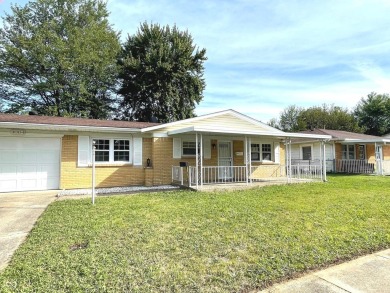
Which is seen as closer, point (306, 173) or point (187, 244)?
point (187, 244)

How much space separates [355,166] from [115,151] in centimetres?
1737

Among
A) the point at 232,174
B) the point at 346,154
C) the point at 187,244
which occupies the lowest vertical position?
the point at 187,244

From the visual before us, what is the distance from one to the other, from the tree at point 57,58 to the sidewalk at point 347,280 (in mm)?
23432

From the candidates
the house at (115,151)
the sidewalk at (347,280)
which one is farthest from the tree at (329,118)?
the sidewalk at (347,280)

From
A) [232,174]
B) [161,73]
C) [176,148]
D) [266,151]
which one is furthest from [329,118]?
[176,148]

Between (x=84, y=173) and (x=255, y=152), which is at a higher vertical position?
(x=255, y=152)

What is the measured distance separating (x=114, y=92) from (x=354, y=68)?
21235 millimetres

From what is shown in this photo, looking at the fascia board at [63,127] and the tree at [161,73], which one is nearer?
the fascia board at [63,127]

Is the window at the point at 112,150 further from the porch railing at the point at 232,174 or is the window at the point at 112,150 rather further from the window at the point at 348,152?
the window at the point at 348,152

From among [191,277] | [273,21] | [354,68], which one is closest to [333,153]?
[354,68]

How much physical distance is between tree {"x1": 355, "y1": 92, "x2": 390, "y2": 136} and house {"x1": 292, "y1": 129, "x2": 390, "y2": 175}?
24.4 meters

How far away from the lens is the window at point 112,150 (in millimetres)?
11344

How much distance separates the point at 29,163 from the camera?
406 inches

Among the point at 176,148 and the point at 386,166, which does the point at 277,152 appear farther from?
the point at 386,166
